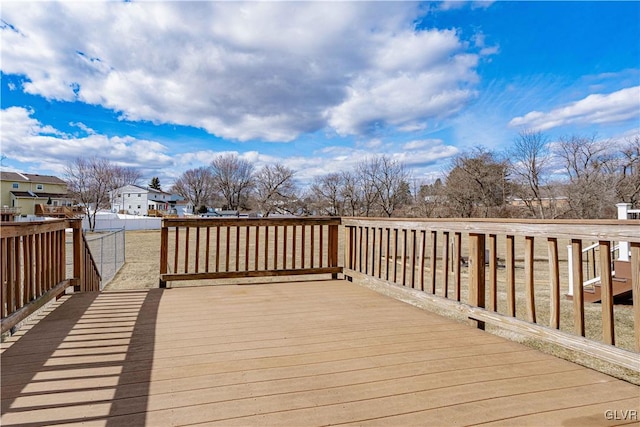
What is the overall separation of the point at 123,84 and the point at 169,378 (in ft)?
38.3

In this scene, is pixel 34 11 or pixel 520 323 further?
pixel 34 11

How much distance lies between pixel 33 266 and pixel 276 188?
34.3 m

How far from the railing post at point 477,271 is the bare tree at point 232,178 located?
136 ft

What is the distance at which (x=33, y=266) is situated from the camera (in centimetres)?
287

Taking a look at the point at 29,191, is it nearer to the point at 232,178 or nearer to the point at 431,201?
the point at 232,178

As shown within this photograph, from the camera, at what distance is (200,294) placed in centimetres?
368

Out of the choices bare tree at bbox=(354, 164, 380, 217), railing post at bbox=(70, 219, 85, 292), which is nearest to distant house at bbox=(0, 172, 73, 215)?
bare tree at bbox=(354, 164, 380, 217)

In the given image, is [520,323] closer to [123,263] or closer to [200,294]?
[200,294]

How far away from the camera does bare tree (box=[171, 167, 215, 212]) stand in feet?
152

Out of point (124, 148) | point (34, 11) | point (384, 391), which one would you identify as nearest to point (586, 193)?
point (384, 391)

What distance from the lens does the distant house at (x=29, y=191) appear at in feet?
116

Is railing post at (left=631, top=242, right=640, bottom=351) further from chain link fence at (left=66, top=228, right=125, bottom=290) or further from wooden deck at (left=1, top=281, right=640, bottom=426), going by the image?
chain link fence at (left=66, top=228, right=125, bottom=290)

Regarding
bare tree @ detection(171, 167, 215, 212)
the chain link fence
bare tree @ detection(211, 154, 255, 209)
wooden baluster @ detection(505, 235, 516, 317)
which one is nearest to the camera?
wooden baluster @ detection(505, 235, 516, 317)

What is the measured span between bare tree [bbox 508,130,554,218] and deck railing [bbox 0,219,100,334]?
20.6m
